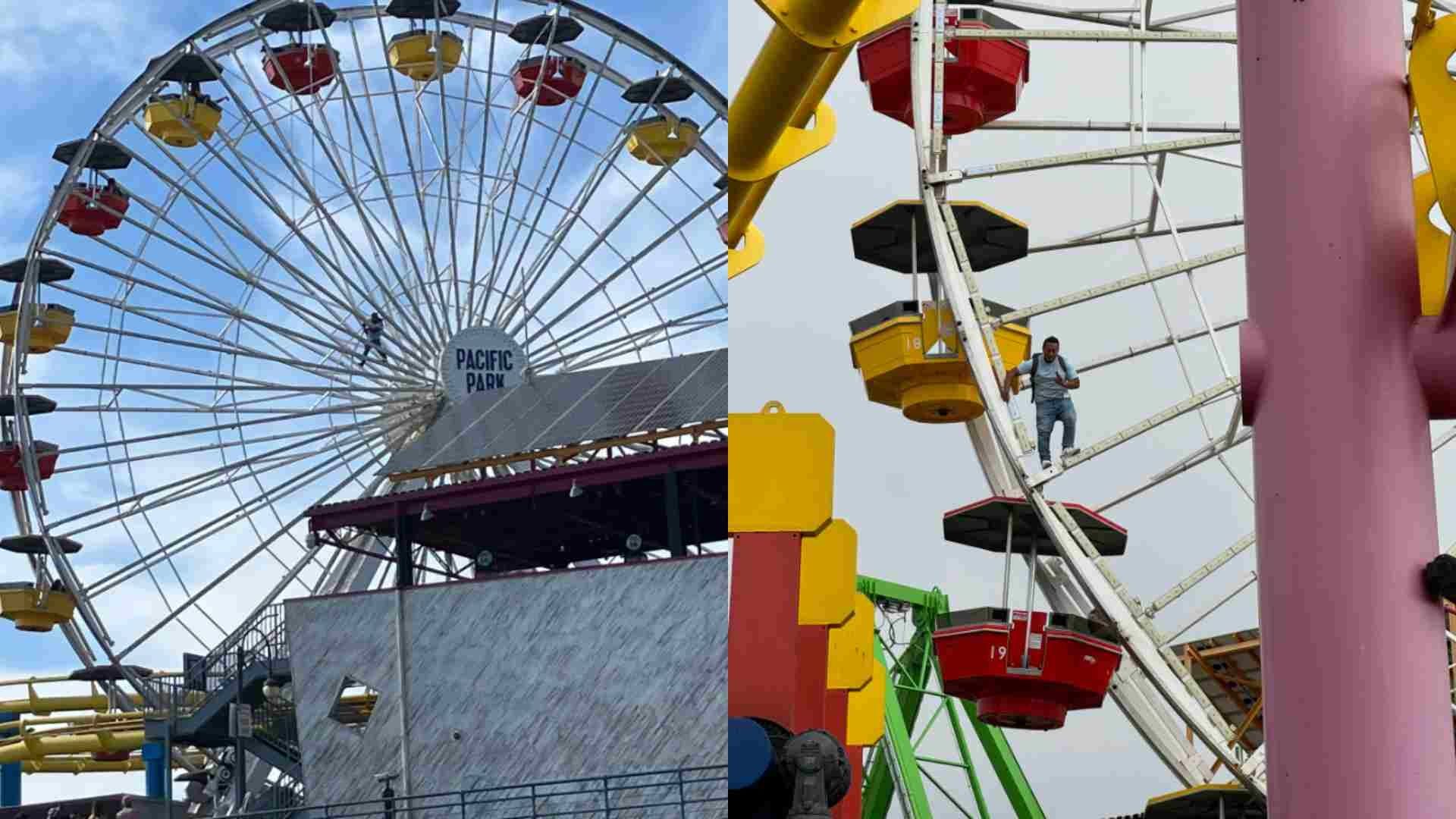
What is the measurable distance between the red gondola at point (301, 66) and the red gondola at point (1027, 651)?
11464 mm

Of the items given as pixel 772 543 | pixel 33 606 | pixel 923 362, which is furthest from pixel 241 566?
pixel 772 543

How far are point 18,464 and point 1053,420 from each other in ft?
42.6

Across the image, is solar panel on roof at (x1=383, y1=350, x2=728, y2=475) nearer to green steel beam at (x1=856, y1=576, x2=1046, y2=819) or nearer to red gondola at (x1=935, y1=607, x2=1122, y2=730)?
red gondola at (x1=935, y1=607, x2=1122, y2=730)

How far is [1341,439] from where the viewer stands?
2578mm

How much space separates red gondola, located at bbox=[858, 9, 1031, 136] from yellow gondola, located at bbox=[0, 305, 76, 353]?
10.7 metres

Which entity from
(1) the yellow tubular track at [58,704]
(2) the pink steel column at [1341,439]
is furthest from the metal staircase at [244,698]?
(2) the pink steel column at [1341,439]

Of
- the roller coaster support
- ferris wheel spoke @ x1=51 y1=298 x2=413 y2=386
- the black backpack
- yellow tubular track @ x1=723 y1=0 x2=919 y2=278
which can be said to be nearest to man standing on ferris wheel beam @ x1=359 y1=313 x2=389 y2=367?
ferris wheel spoke @ x1=51 y1=298 x2=413 y2=386

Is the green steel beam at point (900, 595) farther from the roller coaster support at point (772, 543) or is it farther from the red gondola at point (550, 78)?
the roller coaster support at point (772, 543)

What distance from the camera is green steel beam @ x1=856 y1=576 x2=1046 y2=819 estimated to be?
2625cm

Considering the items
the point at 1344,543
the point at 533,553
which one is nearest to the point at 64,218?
the point at 533,553

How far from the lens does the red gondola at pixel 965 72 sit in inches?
720

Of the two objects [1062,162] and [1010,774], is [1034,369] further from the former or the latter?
[1010,774]

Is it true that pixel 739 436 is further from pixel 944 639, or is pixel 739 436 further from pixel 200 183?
pixel 200 183

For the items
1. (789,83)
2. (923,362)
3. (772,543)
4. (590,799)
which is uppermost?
(923,362)
